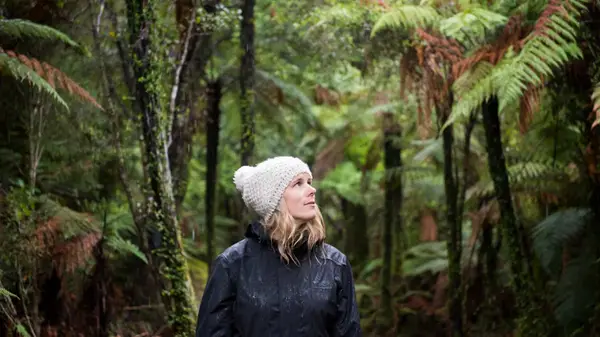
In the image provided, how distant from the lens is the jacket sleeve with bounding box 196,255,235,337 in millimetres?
3176

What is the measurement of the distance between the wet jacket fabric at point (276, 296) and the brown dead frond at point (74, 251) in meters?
3.65

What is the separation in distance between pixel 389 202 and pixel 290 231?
9.64m

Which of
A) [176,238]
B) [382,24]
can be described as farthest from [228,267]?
[382,24]

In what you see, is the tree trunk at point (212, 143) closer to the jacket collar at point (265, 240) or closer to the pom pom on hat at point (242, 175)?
the pom pom on hat at point (242, 175)

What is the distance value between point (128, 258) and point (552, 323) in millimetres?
4906

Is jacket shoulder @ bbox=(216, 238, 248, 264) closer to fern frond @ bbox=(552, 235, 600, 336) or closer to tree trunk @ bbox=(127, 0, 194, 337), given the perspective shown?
tree trunk @ bbox=(127, 0, 194, 337)

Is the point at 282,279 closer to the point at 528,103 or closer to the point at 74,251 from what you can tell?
the point at 528,103

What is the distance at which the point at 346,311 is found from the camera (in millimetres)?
3234

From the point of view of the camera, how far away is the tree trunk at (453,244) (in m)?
8.29

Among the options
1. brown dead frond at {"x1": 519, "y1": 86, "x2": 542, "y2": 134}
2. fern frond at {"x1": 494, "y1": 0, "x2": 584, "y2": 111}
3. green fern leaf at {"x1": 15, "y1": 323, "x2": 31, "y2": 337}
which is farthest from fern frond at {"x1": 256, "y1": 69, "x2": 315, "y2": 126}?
green fern leaf at {"x1": 15, "y1": 323, "x2": 31, "y2": 337}

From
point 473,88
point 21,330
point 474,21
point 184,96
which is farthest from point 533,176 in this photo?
point 21,330

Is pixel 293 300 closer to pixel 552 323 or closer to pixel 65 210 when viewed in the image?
pixel 65 210

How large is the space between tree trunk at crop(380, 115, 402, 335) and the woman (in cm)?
879

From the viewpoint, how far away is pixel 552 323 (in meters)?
8.48
